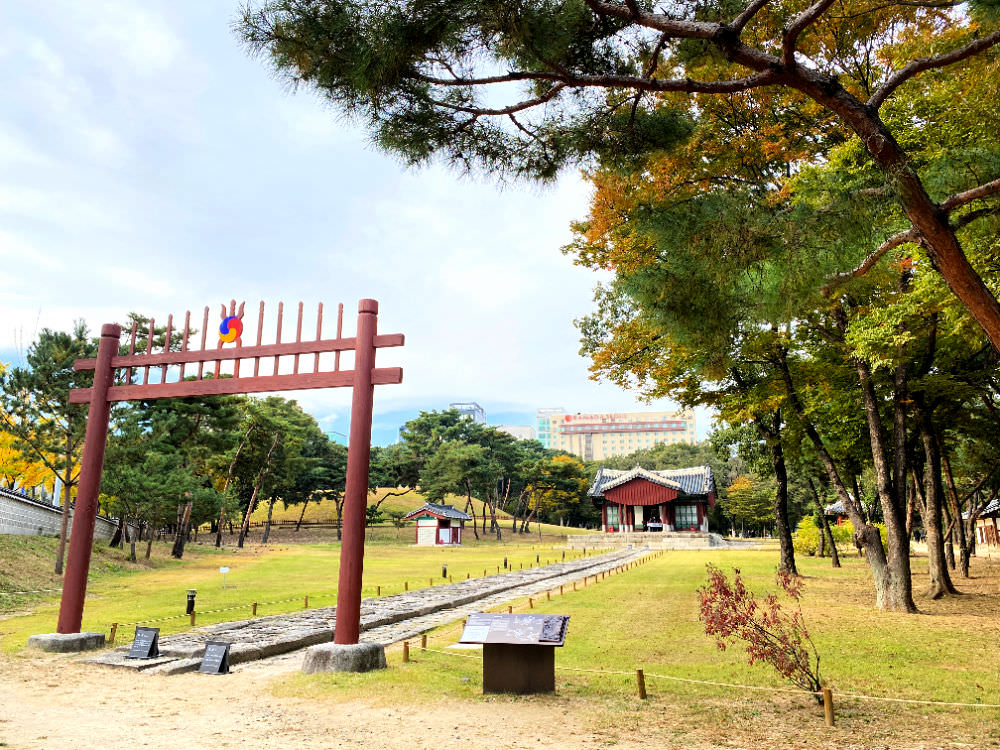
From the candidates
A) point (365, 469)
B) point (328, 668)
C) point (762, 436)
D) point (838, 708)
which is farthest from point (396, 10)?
point (762, 436)

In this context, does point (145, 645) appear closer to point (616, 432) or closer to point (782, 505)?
point (782, 505)

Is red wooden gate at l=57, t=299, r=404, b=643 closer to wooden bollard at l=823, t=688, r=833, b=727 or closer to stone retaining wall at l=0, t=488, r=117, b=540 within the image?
wooden bollard at l=823, t=688, r=833, b=727

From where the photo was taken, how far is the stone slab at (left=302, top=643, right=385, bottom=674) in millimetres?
7711

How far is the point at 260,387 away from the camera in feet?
29.3

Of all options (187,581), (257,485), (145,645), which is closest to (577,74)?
(145,645)

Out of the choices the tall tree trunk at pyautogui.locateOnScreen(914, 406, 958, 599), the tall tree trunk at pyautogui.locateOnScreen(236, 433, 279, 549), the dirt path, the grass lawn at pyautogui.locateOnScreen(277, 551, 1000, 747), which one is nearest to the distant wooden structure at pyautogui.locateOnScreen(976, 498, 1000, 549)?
the tall tree trunk at pyautogui.locateOnScreen(914, 406, 958, 599)

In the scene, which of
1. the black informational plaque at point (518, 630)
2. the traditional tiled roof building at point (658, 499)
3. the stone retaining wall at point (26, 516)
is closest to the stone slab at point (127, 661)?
the black informational plaque at point (518, 630)

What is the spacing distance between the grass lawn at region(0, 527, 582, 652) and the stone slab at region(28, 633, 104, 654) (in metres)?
0.43

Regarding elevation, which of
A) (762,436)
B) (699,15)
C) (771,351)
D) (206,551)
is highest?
(699,15)

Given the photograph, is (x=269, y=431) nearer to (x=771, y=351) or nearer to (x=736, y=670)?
(x=771, y=351)

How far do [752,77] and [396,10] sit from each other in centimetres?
293

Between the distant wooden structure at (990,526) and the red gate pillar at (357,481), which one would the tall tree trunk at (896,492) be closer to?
the red gate pillar at (357,481)

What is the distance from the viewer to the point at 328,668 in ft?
25.3

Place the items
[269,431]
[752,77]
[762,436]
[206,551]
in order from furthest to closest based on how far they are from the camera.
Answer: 1. [269,431]
2. [206,551]
3. [762,436]
4. [752,77]
